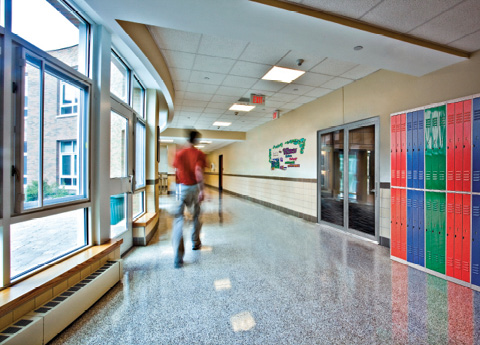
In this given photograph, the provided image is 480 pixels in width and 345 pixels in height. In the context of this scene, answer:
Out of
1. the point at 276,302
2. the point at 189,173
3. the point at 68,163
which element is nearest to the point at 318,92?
the point at 189,173

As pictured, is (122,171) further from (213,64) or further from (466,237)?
(466,237)

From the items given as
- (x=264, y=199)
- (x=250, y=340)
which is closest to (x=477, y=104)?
(x=250, y=340)

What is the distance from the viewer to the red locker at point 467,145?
289 centimetres

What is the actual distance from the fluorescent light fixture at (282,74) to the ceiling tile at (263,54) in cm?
25

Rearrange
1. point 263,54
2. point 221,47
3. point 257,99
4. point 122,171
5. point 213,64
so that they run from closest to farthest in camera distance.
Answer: point 221,47
point 263,54
point 122,171
point 213,64
point 257,99

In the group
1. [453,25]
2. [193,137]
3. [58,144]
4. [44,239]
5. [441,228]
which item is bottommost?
[441,228]

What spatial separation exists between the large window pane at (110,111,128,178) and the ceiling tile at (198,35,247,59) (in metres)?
1.66

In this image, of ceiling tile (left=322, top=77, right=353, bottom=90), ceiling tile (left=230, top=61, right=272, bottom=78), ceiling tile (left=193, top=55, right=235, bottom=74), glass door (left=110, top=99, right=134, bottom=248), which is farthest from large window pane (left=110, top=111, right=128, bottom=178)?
ceiling tile (left=322, top=77, right=353, bottom=90)

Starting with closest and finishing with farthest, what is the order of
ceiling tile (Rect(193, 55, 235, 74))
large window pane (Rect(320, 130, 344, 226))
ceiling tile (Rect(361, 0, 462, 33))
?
ceiling tile (Rect(361, 0, 462, 33))
ceiling tile (Rect(193, 55, 235, 74))
large window pane (Rect(320, 130, 344, 226))

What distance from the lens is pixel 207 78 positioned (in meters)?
4.75

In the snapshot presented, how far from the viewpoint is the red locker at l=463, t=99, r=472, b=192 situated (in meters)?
2.89

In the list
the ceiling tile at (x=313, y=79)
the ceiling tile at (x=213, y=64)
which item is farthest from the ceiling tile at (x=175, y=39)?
the ceiling tile at (x=313, y=79)

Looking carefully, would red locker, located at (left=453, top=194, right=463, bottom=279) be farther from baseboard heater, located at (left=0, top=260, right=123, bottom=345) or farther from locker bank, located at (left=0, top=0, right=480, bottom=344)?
baseboard heater, located at (left=0, top=260, right=123, bottom=345)

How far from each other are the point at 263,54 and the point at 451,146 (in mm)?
2899
